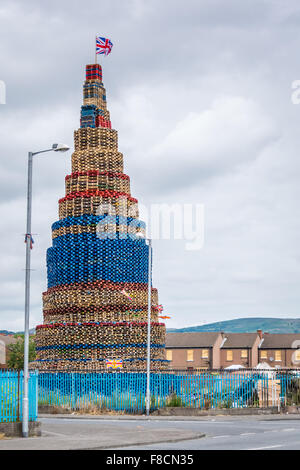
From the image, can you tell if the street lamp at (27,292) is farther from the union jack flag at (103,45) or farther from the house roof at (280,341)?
the house roof at (280,341)

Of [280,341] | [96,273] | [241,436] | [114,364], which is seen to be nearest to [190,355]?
[280,341]

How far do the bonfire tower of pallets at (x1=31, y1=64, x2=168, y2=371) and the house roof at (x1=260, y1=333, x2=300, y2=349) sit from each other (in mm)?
64225

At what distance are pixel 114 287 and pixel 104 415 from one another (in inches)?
384

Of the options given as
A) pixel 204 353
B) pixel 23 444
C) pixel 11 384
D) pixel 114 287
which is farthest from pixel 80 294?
pixel 204 353

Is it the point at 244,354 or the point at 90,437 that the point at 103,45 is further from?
the point at 244,354

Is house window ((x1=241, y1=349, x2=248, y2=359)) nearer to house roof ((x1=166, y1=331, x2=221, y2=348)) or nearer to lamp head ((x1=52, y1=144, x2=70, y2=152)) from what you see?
house roof ((x1=166, y1=331, x2=221, y2=348))

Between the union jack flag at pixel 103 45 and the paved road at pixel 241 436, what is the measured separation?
995 inches

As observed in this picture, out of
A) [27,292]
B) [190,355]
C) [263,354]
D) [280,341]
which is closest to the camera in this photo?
[27,292]

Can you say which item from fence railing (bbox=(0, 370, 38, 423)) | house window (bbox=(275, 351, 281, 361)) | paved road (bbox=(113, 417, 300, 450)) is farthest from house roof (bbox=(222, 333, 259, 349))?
fence railing (bbox=(0, 370, 38, 423))

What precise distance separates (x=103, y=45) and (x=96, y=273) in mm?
14410

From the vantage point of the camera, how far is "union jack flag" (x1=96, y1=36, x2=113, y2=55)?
153ft

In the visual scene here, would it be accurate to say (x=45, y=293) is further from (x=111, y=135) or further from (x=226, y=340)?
(x=226, y=340)

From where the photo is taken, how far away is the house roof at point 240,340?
346ft

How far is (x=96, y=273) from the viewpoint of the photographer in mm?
43312
